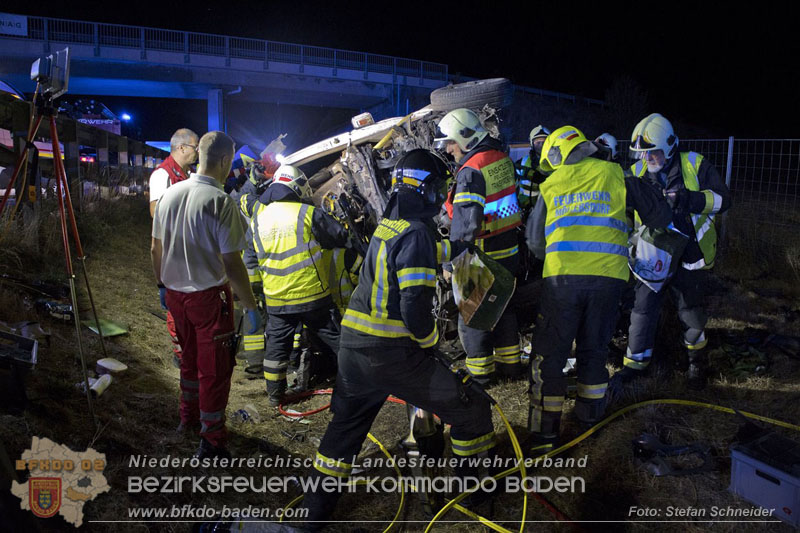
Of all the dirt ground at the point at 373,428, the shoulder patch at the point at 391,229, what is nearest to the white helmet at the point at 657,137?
the dirt ground at the point at 373,428

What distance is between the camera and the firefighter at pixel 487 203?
426 cm

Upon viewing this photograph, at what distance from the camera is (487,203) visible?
4402mm

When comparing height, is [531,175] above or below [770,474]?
above

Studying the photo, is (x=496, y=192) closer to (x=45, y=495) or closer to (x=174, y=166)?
(x=174, y=166)

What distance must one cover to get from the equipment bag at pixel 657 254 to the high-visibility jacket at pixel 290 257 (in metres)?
2.74

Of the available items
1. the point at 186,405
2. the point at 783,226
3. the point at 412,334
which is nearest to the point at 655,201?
the point at 412,334

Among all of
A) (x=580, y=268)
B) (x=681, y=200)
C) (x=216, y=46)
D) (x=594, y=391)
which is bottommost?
(x=594, y=391)

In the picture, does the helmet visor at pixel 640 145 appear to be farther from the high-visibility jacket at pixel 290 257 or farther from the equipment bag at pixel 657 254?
the high-visibility jacket at pixel 290 257

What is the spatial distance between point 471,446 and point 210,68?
87.5 feet

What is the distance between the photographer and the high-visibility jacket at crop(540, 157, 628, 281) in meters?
3.50

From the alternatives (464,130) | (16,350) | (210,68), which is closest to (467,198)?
(464,130)

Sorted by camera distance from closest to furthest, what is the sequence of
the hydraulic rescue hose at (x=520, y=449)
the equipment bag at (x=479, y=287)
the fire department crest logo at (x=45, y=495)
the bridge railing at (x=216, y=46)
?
the fire department crest logo at (x=45, y=495), the hydraulic rescue hose at (x=520, y=449), the equipment bag at (x=479, y=287), the bridge railing at (x=216, y=46)

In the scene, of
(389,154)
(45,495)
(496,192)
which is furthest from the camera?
(389,154)

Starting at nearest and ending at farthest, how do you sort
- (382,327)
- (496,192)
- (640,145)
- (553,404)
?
(382,327)
(553,404)
(496,192)
(640,145)
